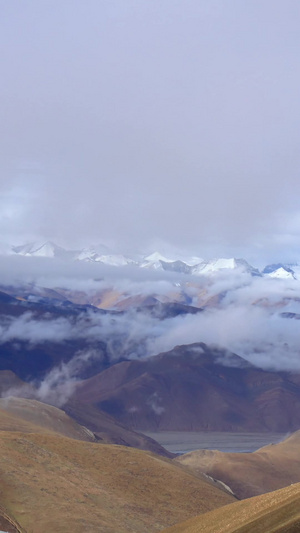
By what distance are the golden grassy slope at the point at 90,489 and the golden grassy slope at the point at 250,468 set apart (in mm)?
44895

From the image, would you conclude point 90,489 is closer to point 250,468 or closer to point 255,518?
point 255,518

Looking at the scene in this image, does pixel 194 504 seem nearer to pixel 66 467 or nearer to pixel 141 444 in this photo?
pixel 66 467

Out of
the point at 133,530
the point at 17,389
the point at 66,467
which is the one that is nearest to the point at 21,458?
the point at 66,467

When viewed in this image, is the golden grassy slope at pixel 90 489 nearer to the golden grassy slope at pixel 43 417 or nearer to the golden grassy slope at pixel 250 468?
the golden grassy slope at pixel 43 417

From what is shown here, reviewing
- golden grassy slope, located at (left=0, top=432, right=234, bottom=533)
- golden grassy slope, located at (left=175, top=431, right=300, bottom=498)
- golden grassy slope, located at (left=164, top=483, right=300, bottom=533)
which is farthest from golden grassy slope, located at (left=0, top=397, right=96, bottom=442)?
golden grassy slope, located at (left=164, top=483, right=300, bottom=533)

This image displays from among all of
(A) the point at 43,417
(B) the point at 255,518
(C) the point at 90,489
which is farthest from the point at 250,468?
(B) the point at 255,518

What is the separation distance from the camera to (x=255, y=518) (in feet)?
113

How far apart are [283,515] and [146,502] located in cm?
3829

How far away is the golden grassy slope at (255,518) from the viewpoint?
32750 mm

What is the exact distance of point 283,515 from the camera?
33625 millimetres

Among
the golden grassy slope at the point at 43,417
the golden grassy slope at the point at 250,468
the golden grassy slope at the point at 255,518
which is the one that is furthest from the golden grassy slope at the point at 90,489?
the golden grassy slope at the point at 250,468

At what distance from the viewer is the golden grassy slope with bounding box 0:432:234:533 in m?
54.2

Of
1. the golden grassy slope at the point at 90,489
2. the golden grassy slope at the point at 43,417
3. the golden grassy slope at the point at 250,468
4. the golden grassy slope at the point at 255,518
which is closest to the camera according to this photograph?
the golden grassy slope at the point at 255,518

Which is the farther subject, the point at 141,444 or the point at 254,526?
the point at 141,444
